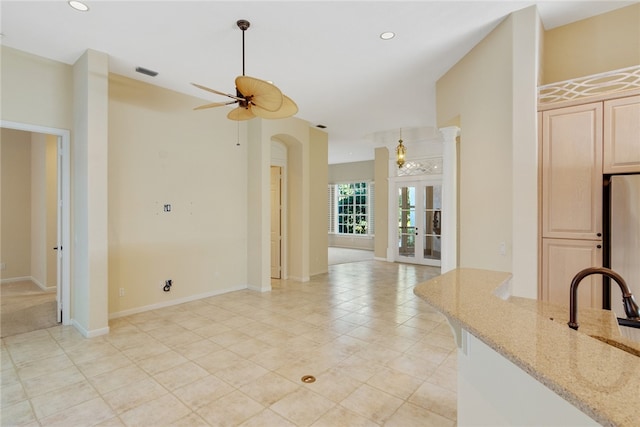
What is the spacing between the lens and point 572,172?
275 centimetres

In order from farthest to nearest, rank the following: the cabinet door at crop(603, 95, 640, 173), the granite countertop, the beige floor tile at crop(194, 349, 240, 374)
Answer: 1. the beige floor tile at crop(194, 349, 240, 374)
2. the cabinet door at crop(603, 95, 640, 173)
3. the granite countertop

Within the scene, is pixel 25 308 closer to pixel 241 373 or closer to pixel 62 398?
pixel 62 398

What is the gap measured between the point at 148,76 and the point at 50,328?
11.3 ft

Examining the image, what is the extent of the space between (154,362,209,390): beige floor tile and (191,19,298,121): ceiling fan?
2.49 meters

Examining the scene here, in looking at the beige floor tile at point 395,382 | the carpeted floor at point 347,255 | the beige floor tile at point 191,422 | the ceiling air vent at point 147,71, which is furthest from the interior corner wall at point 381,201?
the beige floor tile at point 191,422

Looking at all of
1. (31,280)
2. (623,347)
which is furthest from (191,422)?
(31,280)

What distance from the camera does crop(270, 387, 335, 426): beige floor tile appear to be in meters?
2.24

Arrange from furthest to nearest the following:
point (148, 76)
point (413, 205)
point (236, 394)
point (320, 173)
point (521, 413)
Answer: point (413, 205), point (320, 173), point (148, 76), point (236, 394), point (521, 413)

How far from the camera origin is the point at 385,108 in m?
5.77

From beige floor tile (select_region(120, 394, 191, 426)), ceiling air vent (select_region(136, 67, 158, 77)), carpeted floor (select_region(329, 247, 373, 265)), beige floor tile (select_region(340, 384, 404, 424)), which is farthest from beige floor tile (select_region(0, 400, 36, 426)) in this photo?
carpeted floor (select_region(329, 247, 373, 265))

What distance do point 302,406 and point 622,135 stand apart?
10.8 ft

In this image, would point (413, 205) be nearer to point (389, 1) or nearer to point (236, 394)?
point (389, 1)

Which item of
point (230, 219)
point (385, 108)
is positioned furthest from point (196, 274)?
point (385, 108)

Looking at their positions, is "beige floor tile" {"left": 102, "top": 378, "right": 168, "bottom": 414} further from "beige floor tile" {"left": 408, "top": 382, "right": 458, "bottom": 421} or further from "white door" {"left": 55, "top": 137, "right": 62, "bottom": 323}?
"white door" {"left": 55, "top": 137, "right": 62, "bottom": 323}
